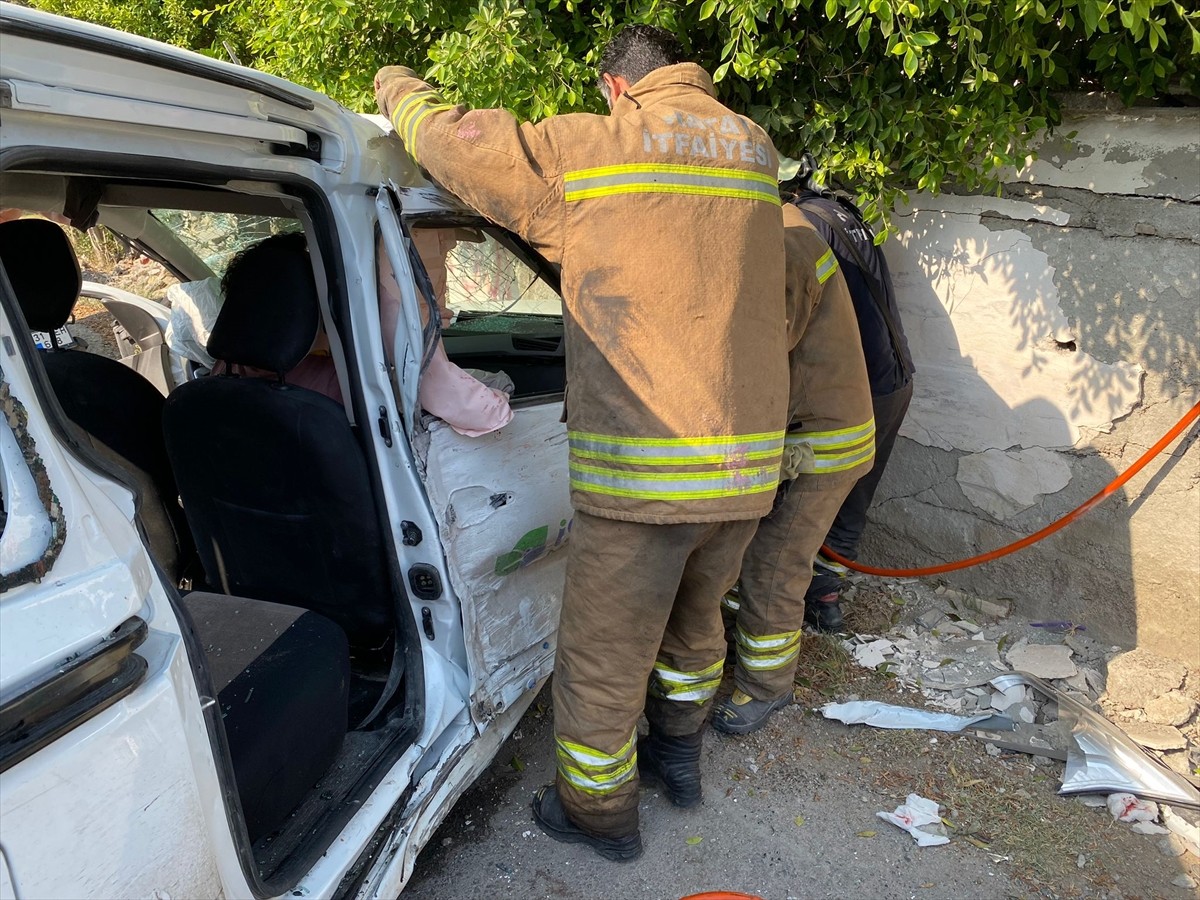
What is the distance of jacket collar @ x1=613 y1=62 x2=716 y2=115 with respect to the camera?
2.13 m

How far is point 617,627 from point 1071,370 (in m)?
2.14

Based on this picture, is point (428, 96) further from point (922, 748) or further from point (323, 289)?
point (922, 748)

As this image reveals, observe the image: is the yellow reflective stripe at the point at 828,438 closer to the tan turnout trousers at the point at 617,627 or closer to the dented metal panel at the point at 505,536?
the tan turnout trousers at the point at 617,627

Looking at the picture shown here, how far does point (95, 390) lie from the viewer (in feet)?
8.08

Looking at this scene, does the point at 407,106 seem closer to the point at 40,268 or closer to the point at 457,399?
the point at 457,399

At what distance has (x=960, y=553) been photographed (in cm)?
365

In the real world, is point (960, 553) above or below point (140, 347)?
below

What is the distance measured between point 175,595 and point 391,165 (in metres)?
1.25

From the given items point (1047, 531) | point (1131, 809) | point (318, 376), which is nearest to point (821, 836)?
point (1131, 809)

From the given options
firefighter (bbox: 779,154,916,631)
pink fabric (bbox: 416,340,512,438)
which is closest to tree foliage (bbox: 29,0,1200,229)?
firefighter (bbox: 779,154,916,631)

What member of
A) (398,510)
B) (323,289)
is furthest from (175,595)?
(323,289)

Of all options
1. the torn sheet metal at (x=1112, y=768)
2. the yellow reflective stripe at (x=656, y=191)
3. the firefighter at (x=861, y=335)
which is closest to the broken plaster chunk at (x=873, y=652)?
the firefighter at (x=861, y=335)

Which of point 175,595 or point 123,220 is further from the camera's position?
point 123,220

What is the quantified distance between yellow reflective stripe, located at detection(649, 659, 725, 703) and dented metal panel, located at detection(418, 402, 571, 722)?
1.13ft
